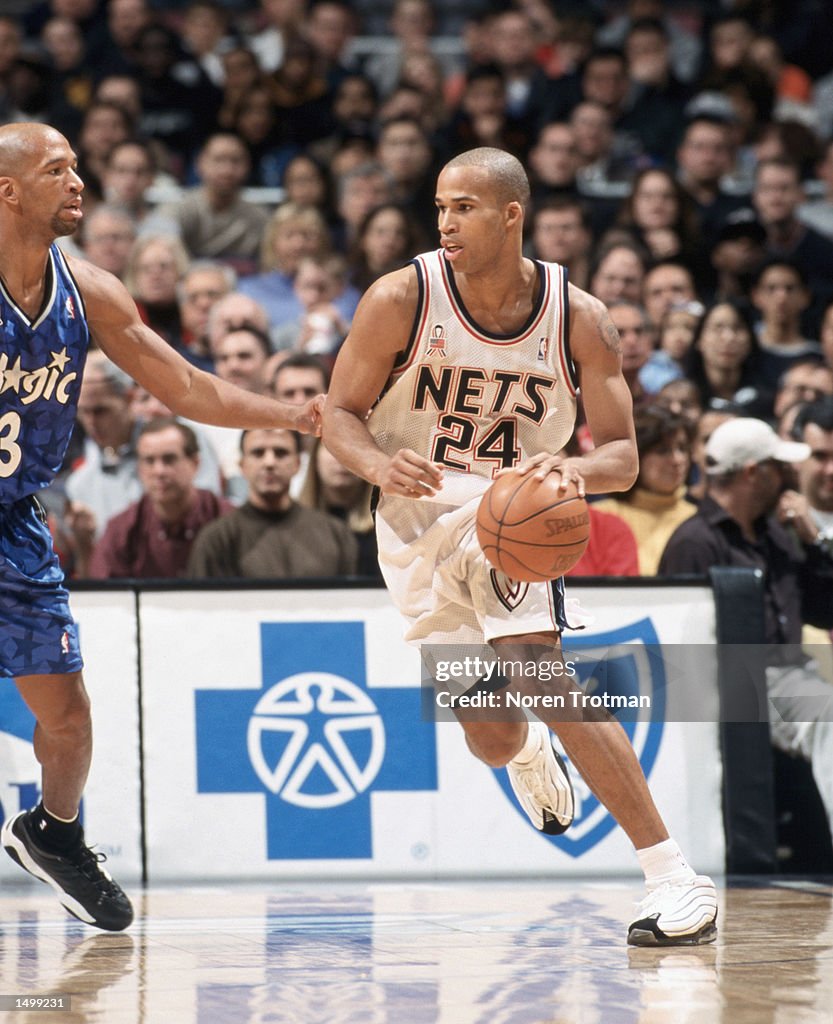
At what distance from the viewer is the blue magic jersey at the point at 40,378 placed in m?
4.48

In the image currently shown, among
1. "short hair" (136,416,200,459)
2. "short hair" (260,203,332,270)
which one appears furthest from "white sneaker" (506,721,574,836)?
"short hair" (260,203,332,270)

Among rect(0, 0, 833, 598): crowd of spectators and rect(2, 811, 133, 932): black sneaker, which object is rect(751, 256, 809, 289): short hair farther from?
rect(2, 811, 133, 932): black sneaker

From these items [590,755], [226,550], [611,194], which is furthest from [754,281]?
→ [590,755]

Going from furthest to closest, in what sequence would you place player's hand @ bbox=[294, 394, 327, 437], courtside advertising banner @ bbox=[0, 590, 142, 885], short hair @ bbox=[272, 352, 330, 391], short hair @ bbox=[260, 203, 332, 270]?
short hair @ bbox=[260, 203, 332, 270], short hair @ bbox=[272, 352, 330, 391], courtside advertising banner @ bbox=[0, 590, 142, 885], player's hand @ bbox=[294, 394, 327, 437]

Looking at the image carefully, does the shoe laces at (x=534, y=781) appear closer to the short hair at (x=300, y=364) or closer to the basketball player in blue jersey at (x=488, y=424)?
the basketball player in blue jersey at (x=488, y=424)

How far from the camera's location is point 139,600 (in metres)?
6.17

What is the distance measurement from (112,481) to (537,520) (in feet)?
12.3

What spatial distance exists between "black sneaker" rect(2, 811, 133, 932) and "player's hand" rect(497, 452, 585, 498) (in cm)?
180

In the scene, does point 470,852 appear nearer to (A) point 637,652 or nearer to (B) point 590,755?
(A) point 637,652

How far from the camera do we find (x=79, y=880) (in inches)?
191

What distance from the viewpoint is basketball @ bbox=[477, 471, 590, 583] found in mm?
4273

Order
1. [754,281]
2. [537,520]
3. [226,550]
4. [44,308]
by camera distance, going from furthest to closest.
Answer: [754,281] < [226,550] < [44,308] < [537,520]

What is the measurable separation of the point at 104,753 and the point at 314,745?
0.80 m

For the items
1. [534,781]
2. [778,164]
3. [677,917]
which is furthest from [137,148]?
[677,917]
